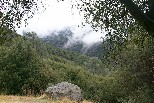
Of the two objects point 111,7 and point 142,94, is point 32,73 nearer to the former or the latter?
point 142,94

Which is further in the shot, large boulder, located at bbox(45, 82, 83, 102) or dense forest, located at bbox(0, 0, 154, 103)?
large boulder, located at bbox(45, 82, 83, 102)

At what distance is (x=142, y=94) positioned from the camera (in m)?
27.8

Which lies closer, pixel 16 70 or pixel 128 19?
pixel 128 19

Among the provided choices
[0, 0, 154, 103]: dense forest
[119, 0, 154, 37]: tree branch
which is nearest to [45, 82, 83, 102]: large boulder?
[0, 0, 154, 103]: dense forest

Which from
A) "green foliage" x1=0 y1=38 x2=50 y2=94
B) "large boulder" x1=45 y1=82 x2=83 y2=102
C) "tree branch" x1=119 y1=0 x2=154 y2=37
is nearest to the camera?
"tree branch" x1=119 y1=0 x2=154 y2=37

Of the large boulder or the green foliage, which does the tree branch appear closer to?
the large boulder

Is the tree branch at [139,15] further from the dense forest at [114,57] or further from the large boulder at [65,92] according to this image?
the large boulder at [65,92]

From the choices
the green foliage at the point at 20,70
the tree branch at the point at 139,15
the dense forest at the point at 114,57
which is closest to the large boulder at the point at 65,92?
the dense forest at the point at 114,57

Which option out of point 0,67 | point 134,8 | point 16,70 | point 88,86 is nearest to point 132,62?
point 134,8

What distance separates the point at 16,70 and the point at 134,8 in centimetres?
4062

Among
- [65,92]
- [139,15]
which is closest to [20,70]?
[65,92]

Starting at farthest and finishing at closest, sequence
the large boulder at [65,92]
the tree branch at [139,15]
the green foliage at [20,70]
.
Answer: the green foliage at [20,70]
the large boulder at [65,92]
the tree branch at [139,15]

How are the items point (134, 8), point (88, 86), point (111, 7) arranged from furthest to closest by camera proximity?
point (88, 86) → point (111, 7) → point (134, 8)

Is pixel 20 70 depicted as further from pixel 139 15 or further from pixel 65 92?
pixel 139 15
